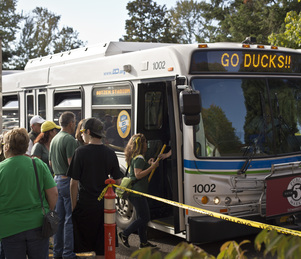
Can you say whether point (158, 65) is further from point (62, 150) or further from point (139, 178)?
point (62, 150)

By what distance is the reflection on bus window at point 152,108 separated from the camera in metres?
7.28

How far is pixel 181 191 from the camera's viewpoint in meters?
6.26

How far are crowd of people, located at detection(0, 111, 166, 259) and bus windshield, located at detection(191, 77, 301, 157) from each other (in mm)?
946

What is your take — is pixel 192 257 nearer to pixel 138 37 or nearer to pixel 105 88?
pixel 105 88

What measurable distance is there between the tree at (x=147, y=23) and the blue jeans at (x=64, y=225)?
43951 millimetres

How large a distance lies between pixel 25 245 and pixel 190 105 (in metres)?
2.64

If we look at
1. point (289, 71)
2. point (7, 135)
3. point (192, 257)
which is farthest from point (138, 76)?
point (192, 257)

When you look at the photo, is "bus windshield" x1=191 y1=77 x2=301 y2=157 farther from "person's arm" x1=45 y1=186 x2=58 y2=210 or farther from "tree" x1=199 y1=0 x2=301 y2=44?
"tree" x1=199 y1=0 x2=301 y2=44

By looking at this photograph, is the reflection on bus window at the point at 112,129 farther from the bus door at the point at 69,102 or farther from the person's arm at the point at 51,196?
the person's arm at the point at 51,196

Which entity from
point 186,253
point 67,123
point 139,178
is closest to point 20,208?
point 67,123

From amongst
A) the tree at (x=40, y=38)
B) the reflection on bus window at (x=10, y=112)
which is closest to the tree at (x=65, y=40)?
the tree at (x=40, y=38)

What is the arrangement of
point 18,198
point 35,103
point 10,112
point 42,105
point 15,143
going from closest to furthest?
point 18,198
point 15,143
point 42,105
point 35,103
point 10,112

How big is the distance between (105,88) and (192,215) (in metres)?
2.88

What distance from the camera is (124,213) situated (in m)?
7.50
